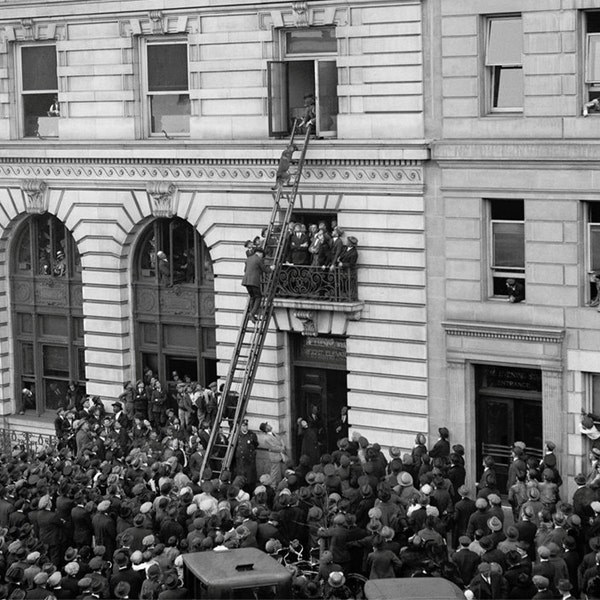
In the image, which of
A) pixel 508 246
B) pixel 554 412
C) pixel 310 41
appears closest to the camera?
pixel 554 412

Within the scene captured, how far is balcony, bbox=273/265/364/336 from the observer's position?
137ft

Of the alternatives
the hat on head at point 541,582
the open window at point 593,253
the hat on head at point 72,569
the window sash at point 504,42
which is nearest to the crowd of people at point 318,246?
the window sash at point 504,42

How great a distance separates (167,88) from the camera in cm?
4594

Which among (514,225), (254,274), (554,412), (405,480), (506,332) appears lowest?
(405,480)

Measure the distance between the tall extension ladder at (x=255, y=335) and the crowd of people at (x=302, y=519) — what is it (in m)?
0.51

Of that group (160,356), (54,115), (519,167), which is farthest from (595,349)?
(54,115)

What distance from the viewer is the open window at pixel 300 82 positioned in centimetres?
4259

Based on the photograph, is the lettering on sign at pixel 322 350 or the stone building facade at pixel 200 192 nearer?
the stone building facade at pixel 200 192

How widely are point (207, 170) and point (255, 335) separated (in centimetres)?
518

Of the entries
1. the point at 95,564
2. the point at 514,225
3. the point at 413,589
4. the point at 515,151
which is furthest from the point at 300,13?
the point at 413,589

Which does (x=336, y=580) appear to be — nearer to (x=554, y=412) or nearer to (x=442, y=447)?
(x=442, y=447)

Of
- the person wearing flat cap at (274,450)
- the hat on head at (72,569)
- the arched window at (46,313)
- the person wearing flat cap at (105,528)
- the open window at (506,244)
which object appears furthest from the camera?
the arched window at (46,313)

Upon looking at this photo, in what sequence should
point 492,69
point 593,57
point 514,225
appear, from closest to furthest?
1. point 593,57
2. point 514,225
3. point 492,69

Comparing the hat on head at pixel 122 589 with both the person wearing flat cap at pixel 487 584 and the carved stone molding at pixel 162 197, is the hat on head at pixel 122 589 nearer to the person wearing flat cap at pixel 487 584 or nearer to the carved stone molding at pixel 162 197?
the person wearing flat cap at pixel 487 584
